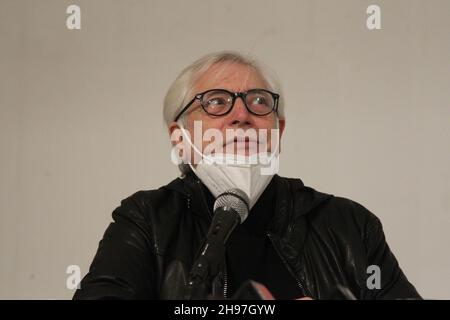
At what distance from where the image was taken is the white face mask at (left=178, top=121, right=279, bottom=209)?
1.06 meters

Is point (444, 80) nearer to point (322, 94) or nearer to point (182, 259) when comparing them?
point (322, 94)

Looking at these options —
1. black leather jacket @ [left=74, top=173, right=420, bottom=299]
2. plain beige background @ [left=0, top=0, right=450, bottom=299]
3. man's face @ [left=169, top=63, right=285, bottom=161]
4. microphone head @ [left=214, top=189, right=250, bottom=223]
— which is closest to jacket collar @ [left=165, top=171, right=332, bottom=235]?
black leather jacket @ [left=74, top=173, right=420, bottom=299]

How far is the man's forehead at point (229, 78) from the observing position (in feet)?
3.97

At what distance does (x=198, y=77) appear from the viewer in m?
1.25

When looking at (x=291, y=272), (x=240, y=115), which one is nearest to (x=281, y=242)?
(x=291, y=272)

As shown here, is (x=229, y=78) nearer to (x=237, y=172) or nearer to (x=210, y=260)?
(x=237, y=172)

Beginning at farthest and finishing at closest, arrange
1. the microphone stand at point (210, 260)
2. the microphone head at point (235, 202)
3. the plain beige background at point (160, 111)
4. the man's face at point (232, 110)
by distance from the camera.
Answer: the plain beige background at point (160, 111) < the man's face at point (232, 110) < the microphone head at point (235, 202) < the microphone stand at point (210, 260)

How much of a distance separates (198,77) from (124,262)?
Result: 524 mm

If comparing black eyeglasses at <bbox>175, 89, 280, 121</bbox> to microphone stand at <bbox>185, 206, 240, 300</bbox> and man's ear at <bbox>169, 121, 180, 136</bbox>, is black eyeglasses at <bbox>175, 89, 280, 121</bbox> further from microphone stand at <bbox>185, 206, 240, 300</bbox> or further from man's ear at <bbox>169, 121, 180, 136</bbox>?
microphone stand at <bbox>185, 206, 240, 300</bbox>

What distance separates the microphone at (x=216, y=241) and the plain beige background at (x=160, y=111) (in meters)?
1.06

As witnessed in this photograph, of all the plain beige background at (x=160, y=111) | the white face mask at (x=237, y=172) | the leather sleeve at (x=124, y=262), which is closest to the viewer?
the leather sleeve at (x=124, y=262)

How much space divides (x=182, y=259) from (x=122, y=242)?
0.15 metres

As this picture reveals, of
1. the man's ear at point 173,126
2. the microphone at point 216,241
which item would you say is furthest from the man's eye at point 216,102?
the microphone at point 216,241

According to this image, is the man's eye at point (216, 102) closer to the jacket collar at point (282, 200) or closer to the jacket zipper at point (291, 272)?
the jacket collar at point (282, 200)
